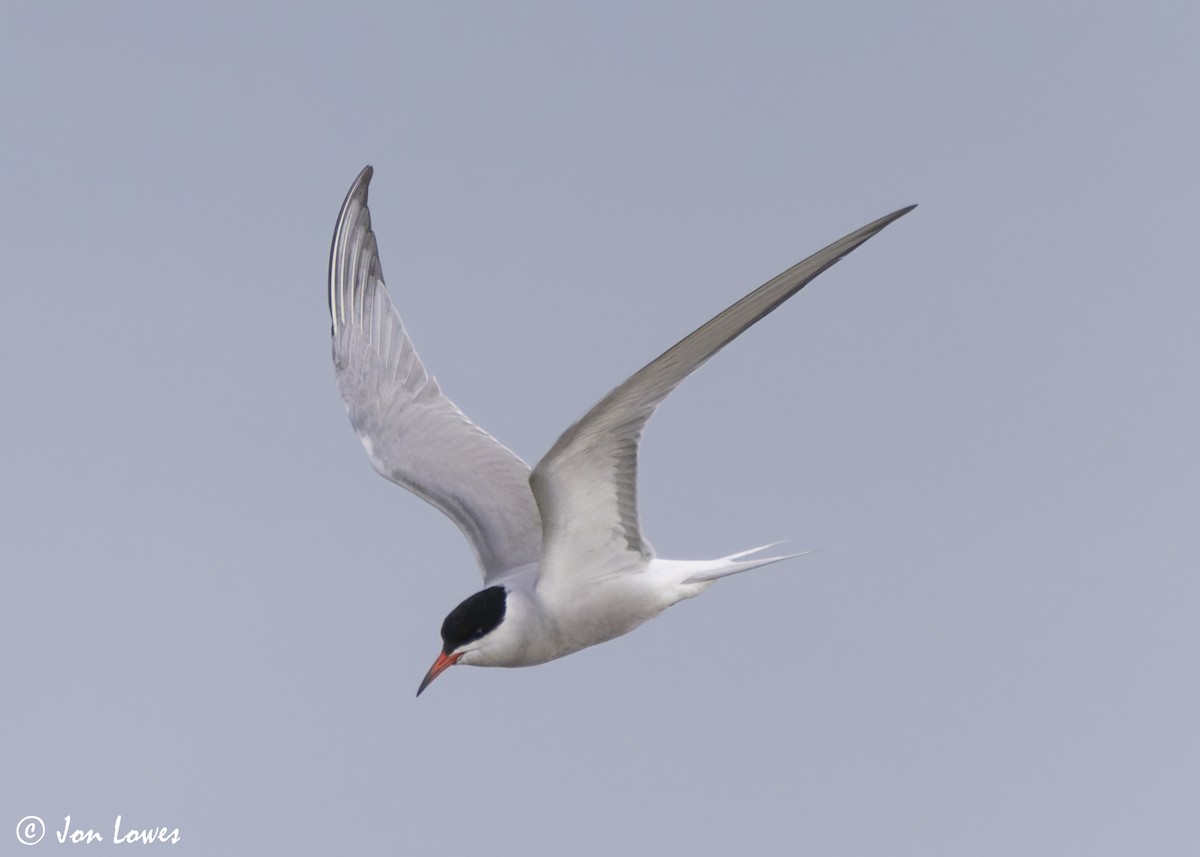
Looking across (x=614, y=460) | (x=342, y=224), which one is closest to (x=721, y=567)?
(x=614, y=460)

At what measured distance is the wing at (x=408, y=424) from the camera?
7.69 m

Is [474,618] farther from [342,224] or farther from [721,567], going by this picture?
[342,224]

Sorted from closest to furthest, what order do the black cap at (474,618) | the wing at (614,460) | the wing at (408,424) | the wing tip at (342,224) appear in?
1. the wing at (614,460)
2. the black cap at (474,618)
3. the wing at (408,424)
4. the wing tip at (342,224)

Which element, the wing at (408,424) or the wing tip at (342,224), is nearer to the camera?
the wing at (408,424)

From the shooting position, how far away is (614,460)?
6.32 m

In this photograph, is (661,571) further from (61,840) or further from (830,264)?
(61,840)

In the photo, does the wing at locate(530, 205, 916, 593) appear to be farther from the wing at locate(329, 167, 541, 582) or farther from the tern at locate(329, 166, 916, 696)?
the wing at locate(329, 167, 541, 582)

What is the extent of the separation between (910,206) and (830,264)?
0.36 m

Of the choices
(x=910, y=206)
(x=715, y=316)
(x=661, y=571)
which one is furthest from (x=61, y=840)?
(x=910, y=206)

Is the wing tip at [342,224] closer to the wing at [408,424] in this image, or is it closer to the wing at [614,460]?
the wing at [408,424]

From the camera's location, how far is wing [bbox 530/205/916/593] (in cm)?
550

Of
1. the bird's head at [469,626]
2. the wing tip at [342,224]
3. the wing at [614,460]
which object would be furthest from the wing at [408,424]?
the wing at [614,460]

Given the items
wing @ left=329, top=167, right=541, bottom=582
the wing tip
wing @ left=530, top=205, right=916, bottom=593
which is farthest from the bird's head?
the wing tip

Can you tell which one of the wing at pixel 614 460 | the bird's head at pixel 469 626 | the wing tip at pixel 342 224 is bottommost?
the bird's head at pixel 469 626
